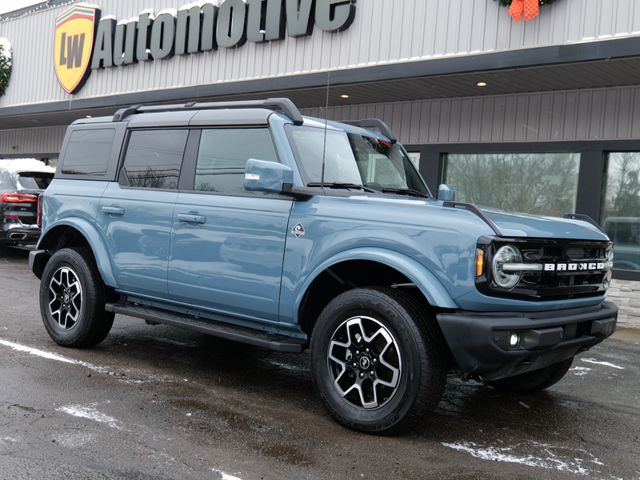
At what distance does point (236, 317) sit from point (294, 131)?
4.70ft

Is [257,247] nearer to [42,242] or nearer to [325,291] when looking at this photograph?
[325,291]

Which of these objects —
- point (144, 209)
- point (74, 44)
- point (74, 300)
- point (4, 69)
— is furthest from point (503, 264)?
point (4, 69)

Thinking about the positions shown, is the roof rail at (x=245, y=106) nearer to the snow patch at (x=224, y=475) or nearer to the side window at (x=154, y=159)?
the side window at (x=154, y=159)

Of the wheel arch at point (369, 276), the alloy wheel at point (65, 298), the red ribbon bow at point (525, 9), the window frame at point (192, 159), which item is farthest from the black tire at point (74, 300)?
the red ribbon bow at point (525, 9)

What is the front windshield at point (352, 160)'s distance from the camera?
4734mm

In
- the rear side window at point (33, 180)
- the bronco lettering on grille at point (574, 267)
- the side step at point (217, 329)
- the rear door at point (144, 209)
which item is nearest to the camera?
→ the bronco lettering on grille at point (574, 267)

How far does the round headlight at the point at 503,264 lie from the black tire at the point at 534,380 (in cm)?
162

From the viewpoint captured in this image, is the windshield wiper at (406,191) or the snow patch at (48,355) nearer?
the windshield wiper at (406,191)

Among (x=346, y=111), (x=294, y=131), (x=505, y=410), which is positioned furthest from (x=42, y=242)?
(x=346, y=111)

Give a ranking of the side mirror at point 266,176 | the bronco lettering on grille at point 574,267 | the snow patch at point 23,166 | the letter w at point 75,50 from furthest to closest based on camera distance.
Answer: the letter w at point 75,50, the snow patch at point 23,166, the side mirror at point 266,176, the bronco lettering on grille at point 574,267

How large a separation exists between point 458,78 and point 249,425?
276 inches

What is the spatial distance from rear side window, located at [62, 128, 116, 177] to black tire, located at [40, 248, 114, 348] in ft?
2.45

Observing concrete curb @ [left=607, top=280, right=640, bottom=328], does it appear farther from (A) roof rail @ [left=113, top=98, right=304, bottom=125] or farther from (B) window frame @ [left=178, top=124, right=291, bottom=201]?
(B) window frame @ [left=178, top=124, right=291, bottom=201]

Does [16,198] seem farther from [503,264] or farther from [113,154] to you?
[503,264]
